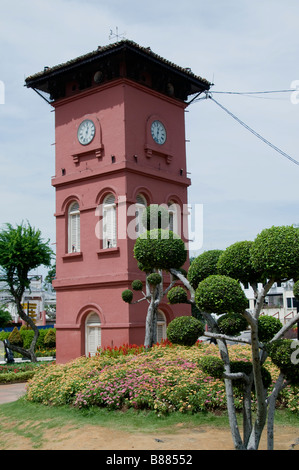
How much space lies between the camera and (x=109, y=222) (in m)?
18.1

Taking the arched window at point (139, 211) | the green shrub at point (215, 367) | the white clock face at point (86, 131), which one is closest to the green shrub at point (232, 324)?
the green shrub at point (215, 367)

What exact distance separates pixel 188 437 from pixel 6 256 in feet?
56.2

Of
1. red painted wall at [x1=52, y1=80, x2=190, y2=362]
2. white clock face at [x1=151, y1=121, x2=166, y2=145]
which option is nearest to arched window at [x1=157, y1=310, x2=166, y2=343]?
red painted wall at [x1=52, y1=80, x2=190, y2=362]

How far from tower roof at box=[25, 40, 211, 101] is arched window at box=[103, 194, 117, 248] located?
4401 millimetres

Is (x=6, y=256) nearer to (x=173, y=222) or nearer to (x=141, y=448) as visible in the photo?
(x=173, y=222)

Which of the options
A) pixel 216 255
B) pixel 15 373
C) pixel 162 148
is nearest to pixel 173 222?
pixel 162 148

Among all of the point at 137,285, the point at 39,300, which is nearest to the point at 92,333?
the point at 137,285

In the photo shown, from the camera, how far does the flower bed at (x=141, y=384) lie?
10.7 meters

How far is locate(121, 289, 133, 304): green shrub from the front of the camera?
1591cm

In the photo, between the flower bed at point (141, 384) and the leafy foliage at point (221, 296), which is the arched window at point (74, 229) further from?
the leafy foliage at point (221, 296)

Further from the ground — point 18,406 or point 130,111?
point 130,111

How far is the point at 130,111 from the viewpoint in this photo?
18.2 metres

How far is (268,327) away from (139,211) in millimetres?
10722

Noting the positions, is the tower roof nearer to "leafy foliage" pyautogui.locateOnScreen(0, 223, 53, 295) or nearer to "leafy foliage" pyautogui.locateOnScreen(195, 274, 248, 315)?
"leafy foliage" pyautogui.locateOnScreen(0, 223, 53, 295)
